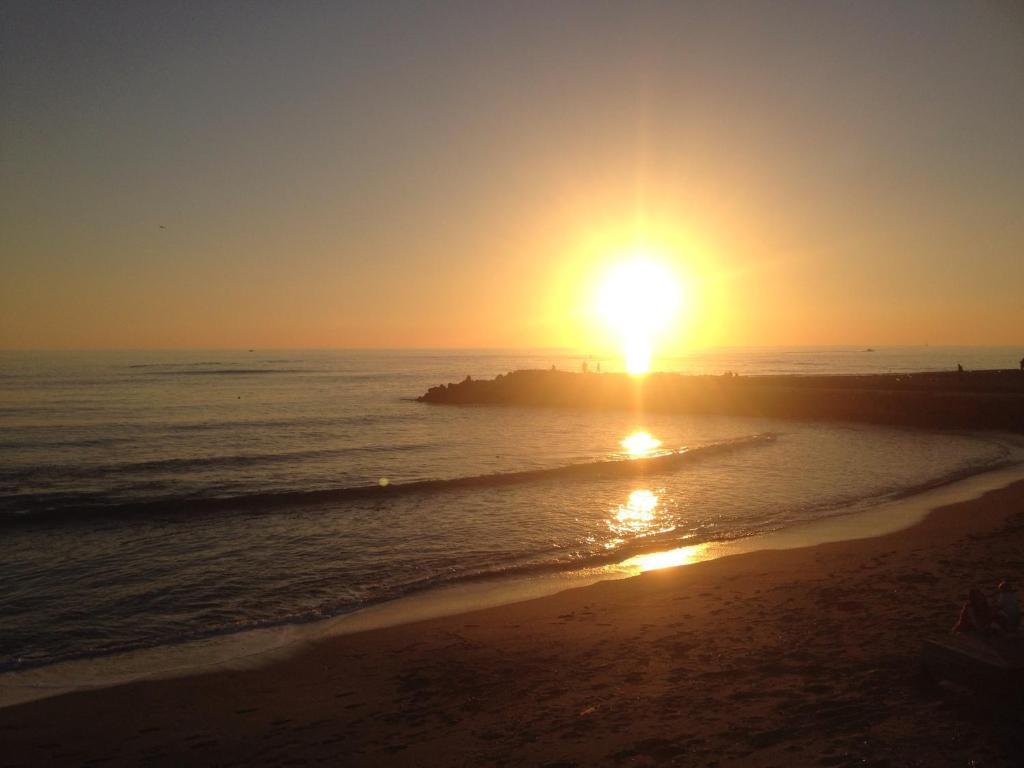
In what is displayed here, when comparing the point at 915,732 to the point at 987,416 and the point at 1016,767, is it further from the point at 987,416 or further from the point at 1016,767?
the point at 987,416

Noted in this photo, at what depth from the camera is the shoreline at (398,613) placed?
29.5 ft

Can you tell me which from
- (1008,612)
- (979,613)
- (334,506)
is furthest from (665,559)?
(334,506)

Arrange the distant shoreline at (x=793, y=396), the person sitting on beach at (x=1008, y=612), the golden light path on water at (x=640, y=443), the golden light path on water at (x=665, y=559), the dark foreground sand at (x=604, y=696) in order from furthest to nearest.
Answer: the distant shoreline at (x=793, y=396) < the golden light path on water at (x=640, y=443) < the golden light path on water at (x=665, y=559) < the person sitting on beach at (x=1008, y=612) < the dark foreground sand at (x=604, y=696)

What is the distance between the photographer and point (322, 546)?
52.1 ft

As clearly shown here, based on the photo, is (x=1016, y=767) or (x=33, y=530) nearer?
(x=1016, y=767)

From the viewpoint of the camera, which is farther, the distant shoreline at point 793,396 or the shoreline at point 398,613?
the distant shoreline at point 793,396

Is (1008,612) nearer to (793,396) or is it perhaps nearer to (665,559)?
(665,559)

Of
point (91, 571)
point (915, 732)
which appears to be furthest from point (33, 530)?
point (915, 732)

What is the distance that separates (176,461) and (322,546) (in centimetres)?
1644

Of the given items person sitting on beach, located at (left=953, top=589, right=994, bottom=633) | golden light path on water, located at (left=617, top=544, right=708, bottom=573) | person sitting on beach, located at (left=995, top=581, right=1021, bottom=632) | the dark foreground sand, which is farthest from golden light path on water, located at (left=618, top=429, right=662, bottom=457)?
person sitting on beach, located at (left=995, top=581, right=1021, bottom=632)

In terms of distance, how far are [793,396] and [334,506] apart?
3734 centimetres

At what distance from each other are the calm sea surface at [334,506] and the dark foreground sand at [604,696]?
2.65 meters

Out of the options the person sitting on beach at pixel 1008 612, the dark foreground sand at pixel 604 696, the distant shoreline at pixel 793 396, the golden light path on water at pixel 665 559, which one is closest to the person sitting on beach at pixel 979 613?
the person sitting on beach at pixel 1008 612

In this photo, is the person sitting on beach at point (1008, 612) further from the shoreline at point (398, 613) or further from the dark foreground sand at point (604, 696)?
the shoreline at point (398, 613)
